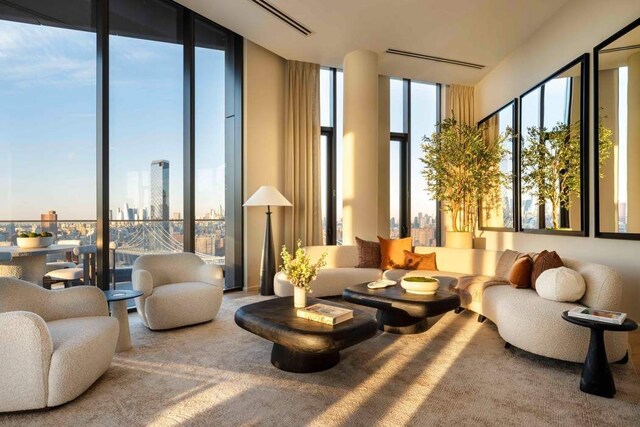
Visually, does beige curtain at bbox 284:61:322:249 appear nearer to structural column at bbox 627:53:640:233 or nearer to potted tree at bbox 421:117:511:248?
potted tree at bbox 421:117:511:248

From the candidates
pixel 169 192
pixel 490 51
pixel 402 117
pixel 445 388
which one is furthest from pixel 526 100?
pixel 169 192

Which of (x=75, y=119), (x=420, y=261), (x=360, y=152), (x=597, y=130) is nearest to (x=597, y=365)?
(x=597, y=130)

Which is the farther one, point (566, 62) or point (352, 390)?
point (566, 62)

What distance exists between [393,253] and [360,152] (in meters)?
1.74

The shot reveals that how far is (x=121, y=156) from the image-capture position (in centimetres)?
443

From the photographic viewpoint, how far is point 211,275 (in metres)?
4.23

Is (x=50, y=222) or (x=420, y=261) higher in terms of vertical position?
(x=50, y=222)

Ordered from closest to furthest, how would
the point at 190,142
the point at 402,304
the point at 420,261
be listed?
the point at 402,304
the point at 190,142
the point at 420,261

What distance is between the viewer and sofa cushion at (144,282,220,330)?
3.68 metres

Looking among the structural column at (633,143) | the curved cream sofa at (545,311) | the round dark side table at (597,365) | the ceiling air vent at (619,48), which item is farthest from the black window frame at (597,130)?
the round dark side table at (597,365)

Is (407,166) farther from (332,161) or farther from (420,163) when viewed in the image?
(332,161)

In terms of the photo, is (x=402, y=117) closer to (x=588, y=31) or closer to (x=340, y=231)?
(x=340, y=231)

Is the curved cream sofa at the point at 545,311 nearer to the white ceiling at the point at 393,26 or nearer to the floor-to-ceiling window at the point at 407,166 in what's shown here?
the floor-to-ceiling window at the point at 407,166

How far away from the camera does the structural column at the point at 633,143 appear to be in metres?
3.37
